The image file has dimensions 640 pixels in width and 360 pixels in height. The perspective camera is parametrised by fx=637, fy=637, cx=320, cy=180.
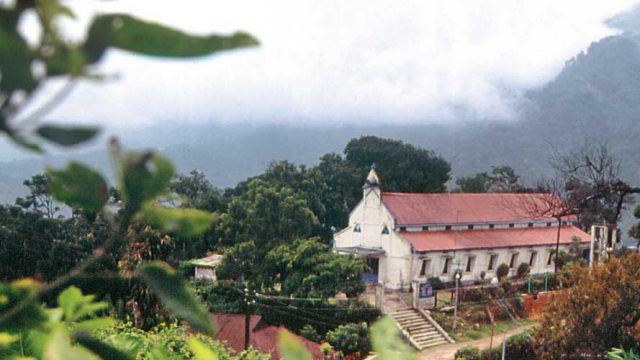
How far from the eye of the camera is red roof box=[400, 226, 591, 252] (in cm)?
1378

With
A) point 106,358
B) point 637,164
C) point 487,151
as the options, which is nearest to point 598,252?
point 106,358

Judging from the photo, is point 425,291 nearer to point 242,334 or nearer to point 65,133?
point 242,334

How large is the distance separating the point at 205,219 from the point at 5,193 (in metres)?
26.1

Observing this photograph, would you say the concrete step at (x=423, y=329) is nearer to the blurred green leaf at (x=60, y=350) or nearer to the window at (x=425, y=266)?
the window at (x=425, y=266)

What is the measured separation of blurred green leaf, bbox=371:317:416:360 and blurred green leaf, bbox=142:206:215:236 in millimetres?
169

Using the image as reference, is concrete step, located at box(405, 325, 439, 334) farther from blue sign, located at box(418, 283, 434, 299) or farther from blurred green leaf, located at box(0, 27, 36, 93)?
blurred green leaf, located at box(0, 27, 36, 93)

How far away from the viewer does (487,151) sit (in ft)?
182

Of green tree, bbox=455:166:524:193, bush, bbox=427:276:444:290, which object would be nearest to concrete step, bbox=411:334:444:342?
bush, bbox=427:276:444:290

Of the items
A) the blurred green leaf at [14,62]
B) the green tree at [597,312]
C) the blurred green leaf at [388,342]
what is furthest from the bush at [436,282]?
the blurred green leaf at [14,62]

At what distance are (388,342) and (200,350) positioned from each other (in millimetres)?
109

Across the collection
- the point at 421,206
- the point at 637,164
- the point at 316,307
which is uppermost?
the point at 637,164

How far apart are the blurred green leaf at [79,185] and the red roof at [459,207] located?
13886 mm

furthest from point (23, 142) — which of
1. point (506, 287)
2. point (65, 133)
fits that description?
point (506, 287)

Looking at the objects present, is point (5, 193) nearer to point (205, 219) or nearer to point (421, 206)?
point (421, 206)
